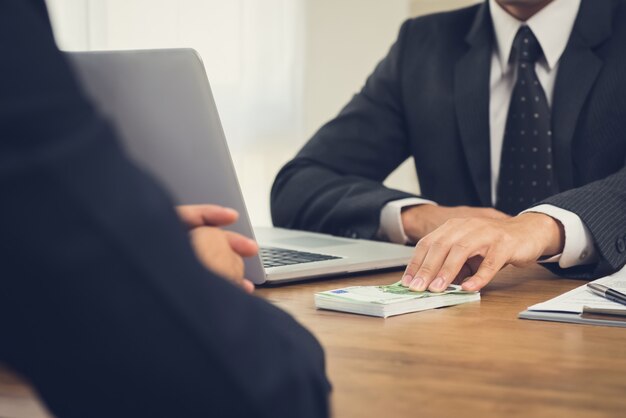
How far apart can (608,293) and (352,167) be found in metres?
1.10

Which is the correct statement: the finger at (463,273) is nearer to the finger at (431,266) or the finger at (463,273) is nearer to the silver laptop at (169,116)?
the finger at (431,266)

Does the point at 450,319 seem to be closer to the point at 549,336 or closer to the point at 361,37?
the point at 549,336

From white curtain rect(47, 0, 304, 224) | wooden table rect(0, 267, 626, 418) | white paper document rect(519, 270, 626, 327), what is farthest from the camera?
white curtain rect(47, 0, 304, 224)

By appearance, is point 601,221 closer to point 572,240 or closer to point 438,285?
point 572,240

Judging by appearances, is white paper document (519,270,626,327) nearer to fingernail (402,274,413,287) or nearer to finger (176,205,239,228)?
fingernail (402,274,413,287)

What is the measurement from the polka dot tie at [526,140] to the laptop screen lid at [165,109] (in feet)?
3.13

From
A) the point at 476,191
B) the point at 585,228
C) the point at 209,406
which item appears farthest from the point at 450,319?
the point at 476,191

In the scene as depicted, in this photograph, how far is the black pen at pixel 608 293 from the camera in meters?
1.04

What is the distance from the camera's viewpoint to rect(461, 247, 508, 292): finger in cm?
115

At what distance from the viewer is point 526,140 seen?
6.25 feet

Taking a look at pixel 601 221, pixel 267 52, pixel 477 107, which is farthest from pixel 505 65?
pixel 267 52

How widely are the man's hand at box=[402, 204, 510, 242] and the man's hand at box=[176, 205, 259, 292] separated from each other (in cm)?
86

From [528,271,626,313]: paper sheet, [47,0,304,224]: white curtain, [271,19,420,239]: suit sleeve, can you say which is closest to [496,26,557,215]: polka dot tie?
[271,19,420,239]: suit sleeve

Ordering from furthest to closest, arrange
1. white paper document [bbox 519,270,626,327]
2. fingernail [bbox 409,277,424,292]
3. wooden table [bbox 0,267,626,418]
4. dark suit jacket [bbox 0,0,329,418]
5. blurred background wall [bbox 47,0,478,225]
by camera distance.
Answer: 1. blurred background wall [bbox 47,0,478,225]
2. fingernail [bbox 409,277,424,292]
3. white paper document [bbox 519,270,626,327]
4. wooden table [bbox 0,267,626,418]
5. dark suit jacket [bbox 0,0,329,418]
